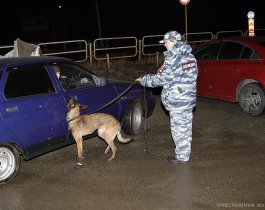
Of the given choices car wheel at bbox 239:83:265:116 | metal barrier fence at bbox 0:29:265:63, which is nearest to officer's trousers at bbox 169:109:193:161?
car wheel at bbox 239:83:265:116

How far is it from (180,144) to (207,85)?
403 cm

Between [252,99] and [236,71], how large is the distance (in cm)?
72

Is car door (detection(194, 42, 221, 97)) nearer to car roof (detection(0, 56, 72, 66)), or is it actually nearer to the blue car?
the blue car

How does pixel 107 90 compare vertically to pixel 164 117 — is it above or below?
above

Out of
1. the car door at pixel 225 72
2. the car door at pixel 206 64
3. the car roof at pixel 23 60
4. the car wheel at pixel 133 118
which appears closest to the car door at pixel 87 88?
the car roof at pixel 23 60

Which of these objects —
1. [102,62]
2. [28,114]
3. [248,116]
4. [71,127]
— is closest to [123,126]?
[71,127]

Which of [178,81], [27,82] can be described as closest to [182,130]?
[178,81]

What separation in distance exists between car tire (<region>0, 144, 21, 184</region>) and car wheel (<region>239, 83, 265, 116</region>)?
534 cm

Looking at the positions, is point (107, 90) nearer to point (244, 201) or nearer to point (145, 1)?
point (244, 201)

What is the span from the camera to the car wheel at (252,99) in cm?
862

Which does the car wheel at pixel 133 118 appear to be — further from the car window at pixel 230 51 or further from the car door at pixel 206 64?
the car window at pixel 230 51

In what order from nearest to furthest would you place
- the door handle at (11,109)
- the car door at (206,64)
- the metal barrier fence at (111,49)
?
the door handle at (11,109) → the car door at (206,64) → the metal barrier fence at (111,49)

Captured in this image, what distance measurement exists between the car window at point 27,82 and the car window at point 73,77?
330mm

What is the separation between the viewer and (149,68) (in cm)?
1555
